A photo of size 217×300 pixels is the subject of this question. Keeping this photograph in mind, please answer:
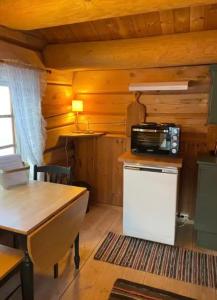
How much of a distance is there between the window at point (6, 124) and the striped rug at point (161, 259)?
1.47 meters

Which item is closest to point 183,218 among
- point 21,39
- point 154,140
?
point 154,140

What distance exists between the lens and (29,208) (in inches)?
69.3

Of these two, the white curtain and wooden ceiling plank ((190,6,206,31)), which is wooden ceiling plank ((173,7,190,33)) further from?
the white curtain

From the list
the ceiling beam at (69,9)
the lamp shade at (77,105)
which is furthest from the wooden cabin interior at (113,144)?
the lamp shade at (77,105)

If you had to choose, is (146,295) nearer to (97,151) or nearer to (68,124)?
(97,151)

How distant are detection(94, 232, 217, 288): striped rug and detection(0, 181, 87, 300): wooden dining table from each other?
2.84ft

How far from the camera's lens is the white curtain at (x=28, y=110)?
93.9 inches

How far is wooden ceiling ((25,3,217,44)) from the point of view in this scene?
2129 mm

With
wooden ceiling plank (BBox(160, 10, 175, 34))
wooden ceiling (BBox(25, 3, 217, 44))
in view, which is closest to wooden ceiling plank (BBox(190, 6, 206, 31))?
wooden ceiling (BBox(25, 3, 217, 44))

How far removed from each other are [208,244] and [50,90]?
2.56 m

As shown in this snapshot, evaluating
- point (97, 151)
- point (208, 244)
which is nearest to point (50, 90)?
point (97, 151)

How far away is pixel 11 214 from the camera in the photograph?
1.67 metres

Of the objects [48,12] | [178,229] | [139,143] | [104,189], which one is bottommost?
[178,229]

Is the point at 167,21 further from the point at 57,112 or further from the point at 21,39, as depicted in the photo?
the point at 57,112
